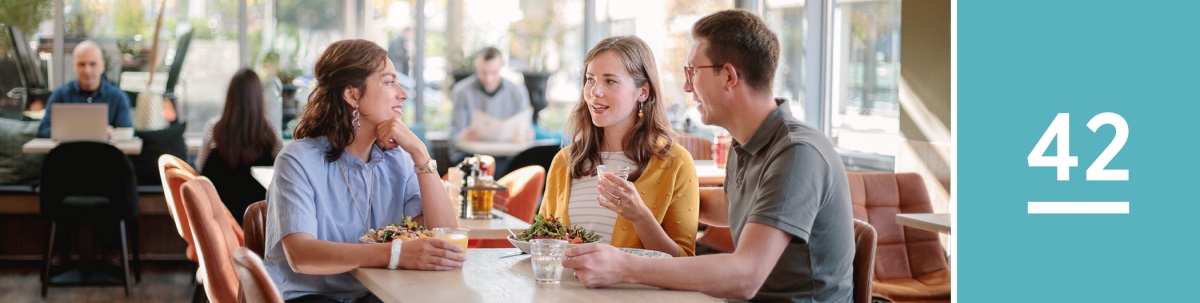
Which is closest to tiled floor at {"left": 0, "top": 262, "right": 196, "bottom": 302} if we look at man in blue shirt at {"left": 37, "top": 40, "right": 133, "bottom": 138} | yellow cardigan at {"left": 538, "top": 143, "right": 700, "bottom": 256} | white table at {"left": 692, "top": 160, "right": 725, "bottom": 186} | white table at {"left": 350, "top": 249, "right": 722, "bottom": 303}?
man in blue shirt at {"left": 37, "top": 40, "right": 133, "bottom": 138}

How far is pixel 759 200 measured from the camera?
2.10 m

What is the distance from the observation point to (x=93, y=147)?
587 cm

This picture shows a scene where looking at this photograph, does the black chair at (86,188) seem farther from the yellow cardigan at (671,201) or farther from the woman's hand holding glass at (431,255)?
the woman's hand holding glass at (431,255)

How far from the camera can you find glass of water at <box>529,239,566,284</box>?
7.06 ft

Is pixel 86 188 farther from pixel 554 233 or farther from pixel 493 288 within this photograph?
pixel 493 288

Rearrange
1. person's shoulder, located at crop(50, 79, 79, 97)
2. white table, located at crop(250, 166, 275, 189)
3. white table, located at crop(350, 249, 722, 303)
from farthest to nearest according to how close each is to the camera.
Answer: person's shoulder, located at crop(50, 79, 79, 97) → white table, located at crop(250, 166, 275, 189) → white table, located at crop(350, 249, 722, 303)

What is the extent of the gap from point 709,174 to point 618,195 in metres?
2.89

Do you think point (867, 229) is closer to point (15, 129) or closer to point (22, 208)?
point (22, 208)

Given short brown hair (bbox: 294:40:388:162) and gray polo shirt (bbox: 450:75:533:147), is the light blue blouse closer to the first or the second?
short brown hair (bbox: 294:40:388:162)

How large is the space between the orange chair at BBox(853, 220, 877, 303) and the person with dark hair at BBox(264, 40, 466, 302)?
3.27 feet

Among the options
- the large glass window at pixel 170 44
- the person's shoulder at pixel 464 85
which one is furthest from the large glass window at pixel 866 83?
the large glass window at pixel 170 44
